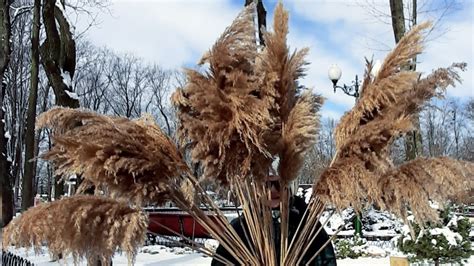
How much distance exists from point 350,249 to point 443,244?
3.42 m

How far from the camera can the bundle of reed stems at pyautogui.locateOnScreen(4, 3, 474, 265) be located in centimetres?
139

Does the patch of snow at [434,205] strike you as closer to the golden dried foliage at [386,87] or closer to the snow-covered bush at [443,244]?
the golden dried foliage at [386,87]

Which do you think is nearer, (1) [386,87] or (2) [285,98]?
(1) [386,87]

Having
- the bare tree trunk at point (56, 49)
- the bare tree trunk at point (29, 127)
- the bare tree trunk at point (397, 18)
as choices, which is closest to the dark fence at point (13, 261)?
the bare tree trunk at point (56, 49)

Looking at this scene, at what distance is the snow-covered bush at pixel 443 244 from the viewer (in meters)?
6.98

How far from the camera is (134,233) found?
53.3 inches

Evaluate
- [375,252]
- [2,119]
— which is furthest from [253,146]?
[375,252]

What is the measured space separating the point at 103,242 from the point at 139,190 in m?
0.17

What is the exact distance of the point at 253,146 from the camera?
5.01 ft

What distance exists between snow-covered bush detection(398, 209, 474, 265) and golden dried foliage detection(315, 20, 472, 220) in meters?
5.82

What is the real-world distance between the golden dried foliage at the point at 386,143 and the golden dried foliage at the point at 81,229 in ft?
1.90

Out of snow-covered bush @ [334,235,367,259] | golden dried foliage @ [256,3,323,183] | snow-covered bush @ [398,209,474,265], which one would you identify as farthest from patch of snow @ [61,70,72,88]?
golden dried foliage @ [256,3,323,183]

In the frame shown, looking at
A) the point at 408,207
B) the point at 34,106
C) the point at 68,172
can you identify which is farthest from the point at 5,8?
the point at 408,207

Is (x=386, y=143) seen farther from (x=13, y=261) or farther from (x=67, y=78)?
(x=67, y=78)
